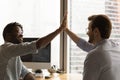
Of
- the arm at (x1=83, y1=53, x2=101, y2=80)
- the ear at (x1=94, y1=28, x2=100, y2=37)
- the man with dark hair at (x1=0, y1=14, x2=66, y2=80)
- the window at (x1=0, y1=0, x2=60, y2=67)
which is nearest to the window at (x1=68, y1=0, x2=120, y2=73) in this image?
the window at (x1=0, y1=0, x2=60, y2=67)

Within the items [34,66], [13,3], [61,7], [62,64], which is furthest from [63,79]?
[13,3]

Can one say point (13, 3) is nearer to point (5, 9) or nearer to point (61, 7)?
point (5, 9)

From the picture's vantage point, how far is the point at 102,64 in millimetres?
1684

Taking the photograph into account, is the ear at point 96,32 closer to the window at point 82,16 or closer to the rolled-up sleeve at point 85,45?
the rolled-up sleeve at point 85,45

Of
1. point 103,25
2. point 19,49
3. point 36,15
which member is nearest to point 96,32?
point 103,25

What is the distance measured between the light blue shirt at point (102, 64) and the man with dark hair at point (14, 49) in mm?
530

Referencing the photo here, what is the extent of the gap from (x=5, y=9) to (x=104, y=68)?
2.61 metres

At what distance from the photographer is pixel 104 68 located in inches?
65.9

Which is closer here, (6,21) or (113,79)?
(113,79)

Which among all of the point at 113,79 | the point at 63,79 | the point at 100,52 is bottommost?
the point at 63,79

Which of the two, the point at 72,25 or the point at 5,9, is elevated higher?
the point at 5,9

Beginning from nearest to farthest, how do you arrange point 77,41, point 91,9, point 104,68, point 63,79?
point 104,68
point 77,41
point 63,79
point 91,9

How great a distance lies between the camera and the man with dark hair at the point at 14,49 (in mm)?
2066

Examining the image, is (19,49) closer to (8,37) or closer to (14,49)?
(14,49)
